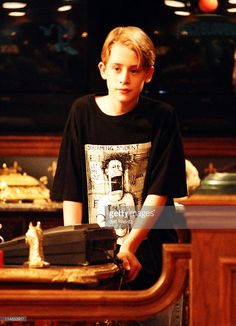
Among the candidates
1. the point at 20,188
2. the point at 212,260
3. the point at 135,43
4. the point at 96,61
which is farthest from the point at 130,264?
the point at 96,61

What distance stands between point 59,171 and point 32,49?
3.05m

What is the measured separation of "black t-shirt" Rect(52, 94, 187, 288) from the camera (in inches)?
149

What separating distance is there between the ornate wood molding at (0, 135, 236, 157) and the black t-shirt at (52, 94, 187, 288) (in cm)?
284

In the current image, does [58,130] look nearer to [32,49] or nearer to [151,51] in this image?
[32,49]

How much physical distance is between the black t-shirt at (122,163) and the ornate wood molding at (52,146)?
2.84 meters

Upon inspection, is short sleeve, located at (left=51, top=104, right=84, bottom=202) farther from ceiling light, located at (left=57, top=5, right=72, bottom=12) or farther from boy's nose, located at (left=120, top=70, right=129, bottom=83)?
ceiling light, located at (left=57, top=5, right=72, bottom=12)

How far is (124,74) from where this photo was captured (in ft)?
12.3

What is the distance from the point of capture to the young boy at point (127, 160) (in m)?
3.75

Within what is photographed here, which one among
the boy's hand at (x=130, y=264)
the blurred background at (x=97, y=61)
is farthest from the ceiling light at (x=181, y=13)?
the boy's hand at (x=130, y=264)

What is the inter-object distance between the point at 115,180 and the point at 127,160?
0.07 meters

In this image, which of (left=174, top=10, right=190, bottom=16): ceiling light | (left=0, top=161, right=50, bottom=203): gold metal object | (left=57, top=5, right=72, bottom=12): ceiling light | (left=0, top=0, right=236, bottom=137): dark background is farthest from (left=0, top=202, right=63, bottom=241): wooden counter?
(left=174, top=10, right=190, bottom=16): ceiling light

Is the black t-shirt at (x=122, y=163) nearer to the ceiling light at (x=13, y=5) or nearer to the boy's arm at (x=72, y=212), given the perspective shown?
the boy's arm at (x=72, y=212)

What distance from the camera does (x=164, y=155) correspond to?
12.4 feet

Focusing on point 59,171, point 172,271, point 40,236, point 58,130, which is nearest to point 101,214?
point 59,171
